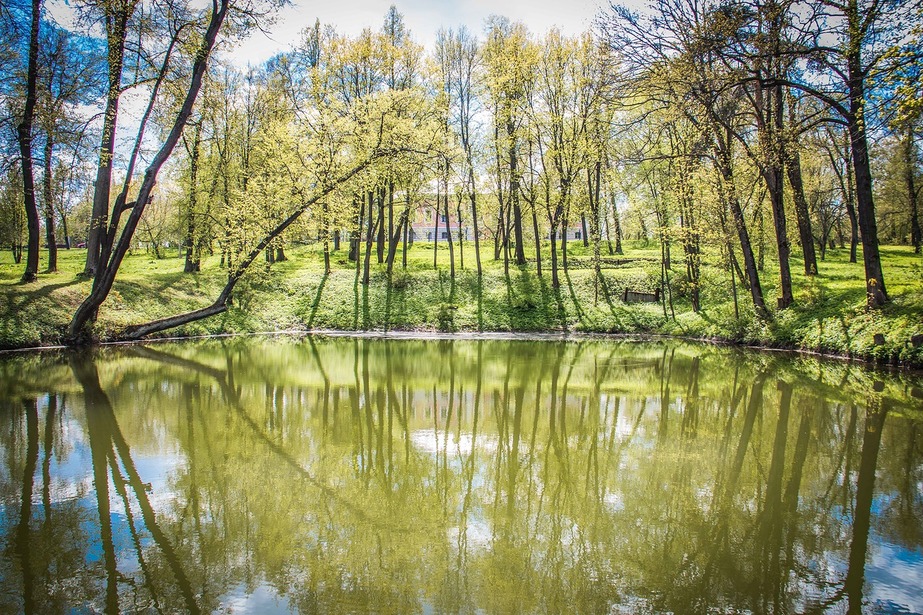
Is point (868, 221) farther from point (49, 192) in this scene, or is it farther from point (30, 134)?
point (30, 134)

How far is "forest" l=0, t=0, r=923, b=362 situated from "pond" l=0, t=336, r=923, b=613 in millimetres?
5378

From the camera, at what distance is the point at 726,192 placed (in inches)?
801

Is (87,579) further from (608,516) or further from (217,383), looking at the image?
(217,383)

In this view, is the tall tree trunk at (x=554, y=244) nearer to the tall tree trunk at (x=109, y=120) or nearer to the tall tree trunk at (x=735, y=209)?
the tall tree trunk at (x=735, y=209)

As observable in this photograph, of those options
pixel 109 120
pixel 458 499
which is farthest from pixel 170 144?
pixel 458 499

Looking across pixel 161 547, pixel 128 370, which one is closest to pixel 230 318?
pixel 128 370

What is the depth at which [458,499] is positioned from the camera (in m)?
5.61

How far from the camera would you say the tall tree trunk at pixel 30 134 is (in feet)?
62.6

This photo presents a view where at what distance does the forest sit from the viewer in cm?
1201

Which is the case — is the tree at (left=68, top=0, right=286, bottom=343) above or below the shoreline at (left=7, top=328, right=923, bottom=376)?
above

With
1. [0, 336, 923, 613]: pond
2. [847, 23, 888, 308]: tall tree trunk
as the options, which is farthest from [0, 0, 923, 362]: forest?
[0, 336, 923, 613]: pond

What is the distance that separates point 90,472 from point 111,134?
16.5 m

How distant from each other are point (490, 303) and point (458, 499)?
A: 23893 millimetres

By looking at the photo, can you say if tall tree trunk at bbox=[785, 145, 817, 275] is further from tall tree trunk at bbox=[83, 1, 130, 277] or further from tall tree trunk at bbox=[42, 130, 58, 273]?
tall tree trunk at bbox=[42, 130, 58, 273]
